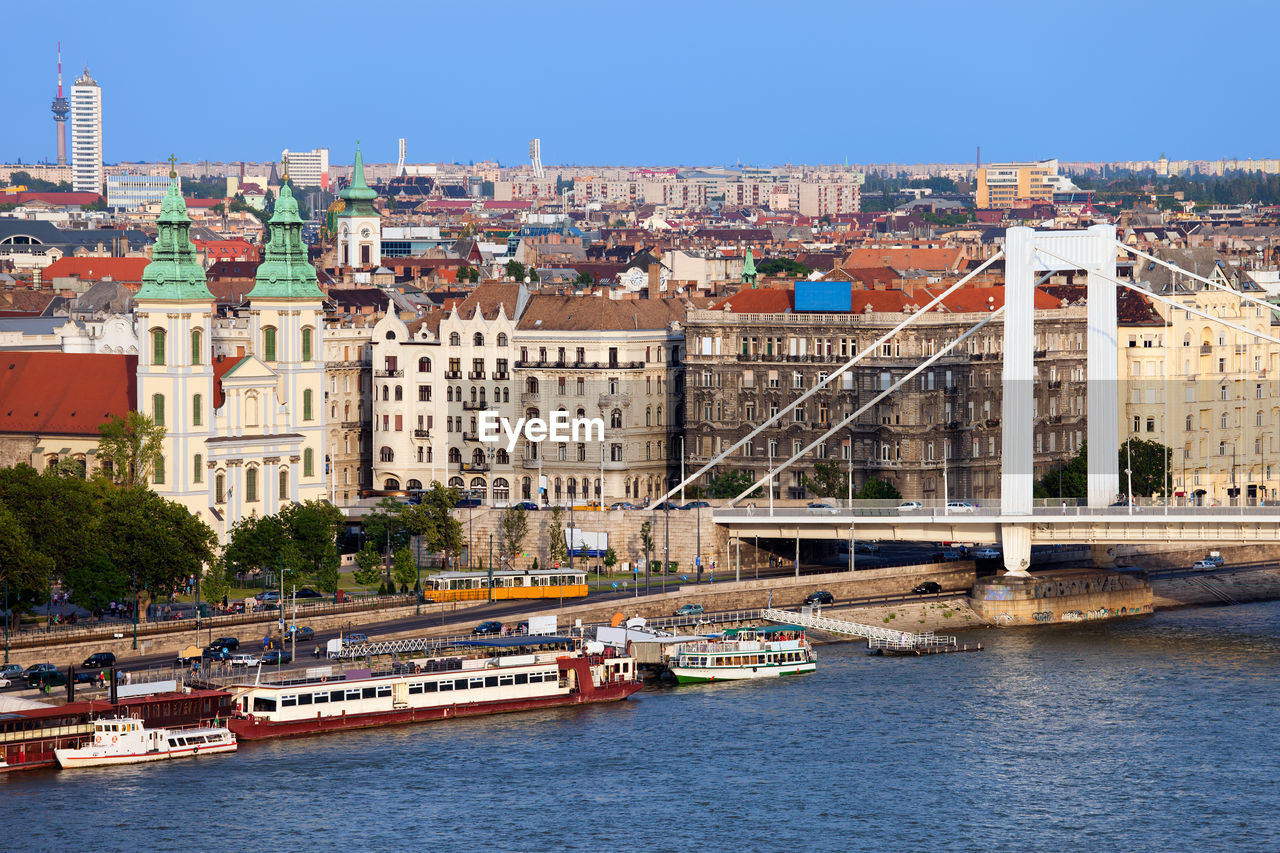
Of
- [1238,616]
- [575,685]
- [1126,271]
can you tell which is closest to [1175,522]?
[1238,616]

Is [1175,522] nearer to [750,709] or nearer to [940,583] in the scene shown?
[940,583]

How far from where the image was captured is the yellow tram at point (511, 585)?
89.6 meters

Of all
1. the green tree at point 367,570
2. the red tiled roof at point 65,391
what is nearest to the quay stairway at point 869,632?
the green tree at point 367,570

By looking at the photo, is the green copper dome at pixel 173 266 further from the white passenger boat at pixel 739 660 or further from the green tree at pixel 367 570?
the white passenger boat at pixel 739 660

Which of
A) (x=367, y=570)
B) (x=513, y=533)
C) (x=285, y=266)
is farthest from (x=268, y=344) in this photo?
(x=367, y=570)

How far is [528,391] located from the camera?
11362 centimetres

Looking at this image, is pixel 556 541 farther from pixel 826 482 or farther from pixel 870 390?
pixel 870 390

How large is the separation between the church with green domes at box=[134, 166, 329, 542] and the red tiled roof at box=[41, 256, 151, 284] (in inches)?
2626

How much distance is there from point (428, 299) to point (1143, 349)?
44.6 m

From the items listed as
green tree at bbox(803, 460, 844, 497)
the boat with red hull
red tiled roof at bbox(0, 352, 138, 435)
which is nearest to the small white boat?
the boat with red hull

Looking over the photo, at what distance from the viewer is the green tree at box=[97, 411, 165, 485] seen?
91.7 meters

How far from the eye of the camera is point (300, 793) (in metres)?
65.3

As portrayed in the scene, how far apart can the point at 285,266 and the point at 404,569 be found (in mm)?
15975

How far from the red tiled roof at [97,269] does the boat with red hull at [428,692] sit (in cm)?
9244
